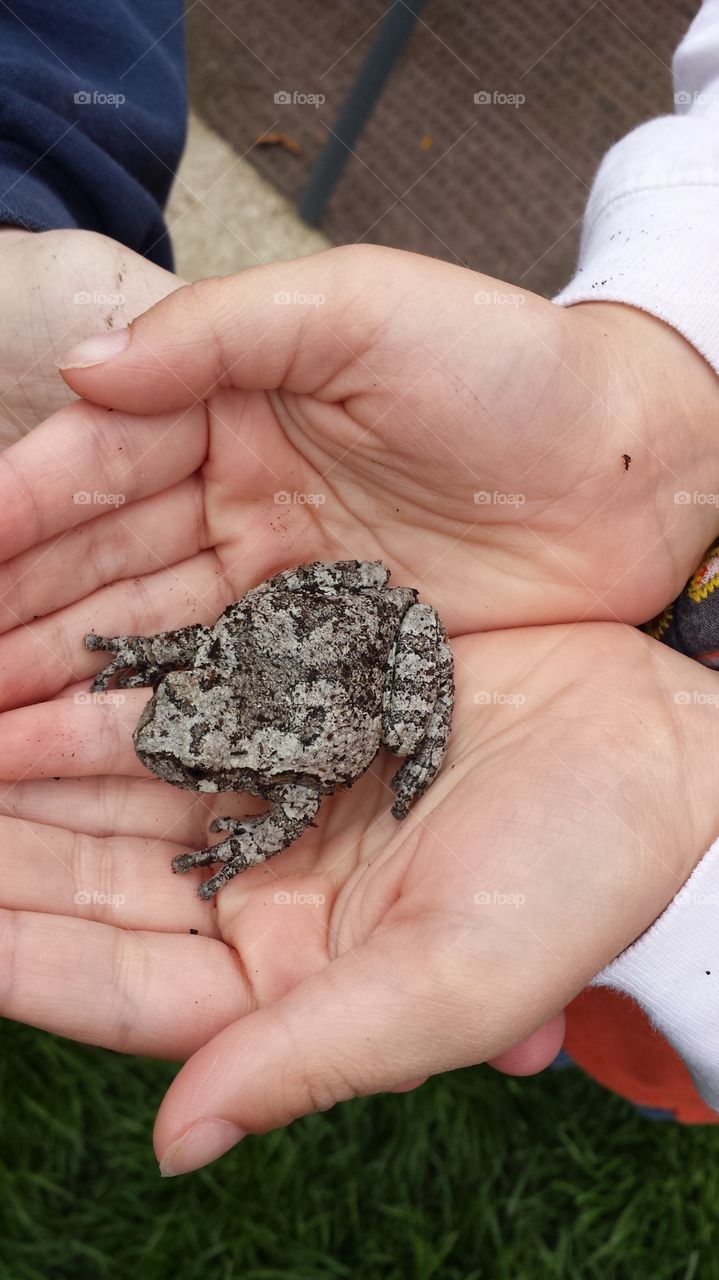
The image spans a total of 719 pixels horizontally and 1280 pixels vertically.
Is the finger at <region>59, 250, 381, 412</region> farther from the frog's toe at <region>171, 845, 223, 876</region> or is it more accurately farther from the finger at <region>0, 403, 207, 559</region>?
the frog's toe at <region>171, 845, 223, 876</region>

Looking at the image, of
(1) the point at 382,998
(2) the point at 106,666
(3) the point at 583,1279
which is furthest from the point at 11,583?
(3) the point at 583,1279

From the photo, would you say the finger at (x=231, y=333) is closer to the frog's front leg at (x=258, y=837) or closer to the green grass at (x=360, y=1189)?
the frog's front leg at (x=258, y=837)

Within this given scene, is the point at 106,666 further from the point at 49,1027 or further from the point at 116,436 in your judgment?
the point at 49,1027

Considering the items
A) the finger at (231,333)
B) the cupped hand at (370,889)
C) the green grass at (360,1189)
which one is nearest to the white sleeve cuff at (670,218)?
the finger at (231,333)

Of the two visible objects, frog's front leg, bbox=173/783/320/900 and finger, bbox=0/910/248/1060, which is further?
frog's front leg, bbox=173/783/320/900

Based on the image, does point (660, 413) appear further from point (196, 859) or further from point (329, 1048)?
point (329, 1048)

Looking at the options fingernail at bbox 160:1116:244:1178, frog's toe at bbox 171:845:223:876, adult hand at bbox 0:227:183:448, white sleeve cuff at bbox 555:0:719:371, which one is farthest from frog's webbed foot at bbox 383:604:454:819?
adult hand at bbox 0:227:183:448
